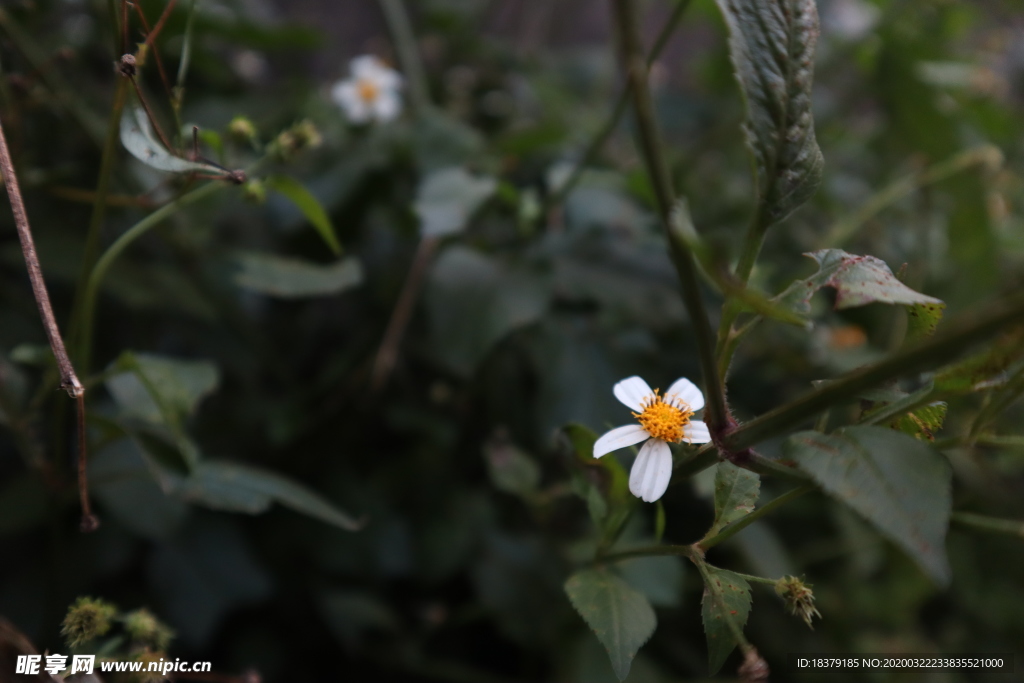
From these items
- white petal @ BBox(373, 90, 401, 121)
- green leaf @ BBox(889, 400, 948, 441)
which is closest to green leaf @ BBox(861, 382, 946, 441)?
green leaf @ BBox(889, 400, 948, 441)

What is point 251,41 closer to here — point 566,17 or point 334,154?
point 334,154

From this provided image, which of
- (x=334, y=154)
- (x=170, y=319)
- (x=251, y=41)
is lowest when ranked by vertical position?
(x=170, y=319)

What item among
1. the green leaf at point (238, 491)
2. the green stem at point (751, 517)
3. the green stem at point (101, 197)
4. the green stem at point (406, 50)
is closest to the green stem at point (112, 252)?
the green stem at point (101, 197)

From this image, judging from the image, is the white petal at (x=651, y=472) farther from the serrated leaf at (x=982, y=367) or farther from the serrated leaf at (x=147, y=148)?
the serrated leaf at (x=147, y=148)

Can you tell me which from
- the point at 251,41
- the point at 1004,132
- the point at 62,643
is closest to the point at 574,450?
the point at 62,643

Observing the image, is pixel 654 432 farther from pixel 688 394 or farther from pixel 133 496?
pixel 133 496

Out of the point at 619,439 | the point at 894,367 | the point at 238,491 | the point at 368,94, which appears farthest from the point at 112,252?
the point at 368,94

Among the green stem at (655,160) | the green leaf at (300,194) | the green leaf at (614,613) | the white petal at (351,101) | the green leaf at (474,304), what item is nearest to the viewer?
the green stem at (655,160)
